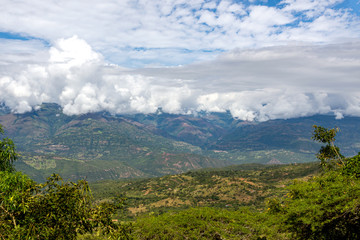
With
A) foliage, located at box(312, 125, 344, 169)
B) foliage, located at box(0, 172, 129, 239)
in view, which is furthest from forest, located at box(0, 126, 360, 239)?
foliage, located at box(312, 125, 344, 169)

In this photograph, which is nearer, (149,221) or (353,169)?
(353,169)

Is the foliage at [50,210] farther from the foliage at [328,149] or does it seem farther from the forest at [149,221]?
the foliage at [328,149]

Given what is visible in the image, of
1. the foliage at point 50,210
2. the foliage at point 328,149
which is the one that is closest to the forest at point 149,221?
the foliage at point 50,210

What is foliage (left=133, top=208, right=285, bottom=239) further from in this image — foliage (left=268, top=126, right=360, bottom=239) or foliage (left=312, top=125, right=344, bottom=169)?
foliage (left=312, top=125, right=344, bottom=169)

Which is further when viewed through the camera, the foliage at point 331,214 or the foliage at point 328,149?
the foliage at point 328,149

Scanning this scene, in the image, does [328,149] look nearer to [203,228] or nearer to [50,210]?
[203,228]

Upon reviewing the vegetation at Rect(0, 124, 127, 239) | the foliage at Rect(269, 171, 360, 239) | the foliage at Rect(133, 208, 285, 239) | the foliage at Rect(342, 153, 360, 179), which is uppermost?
the vegetation at Rect(0, 124, 127, 239)

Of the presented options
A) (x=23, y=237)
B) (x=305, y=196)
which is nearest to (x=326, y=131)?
(x=305, y=196)

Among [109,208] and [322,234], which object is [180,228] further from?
[109,208]

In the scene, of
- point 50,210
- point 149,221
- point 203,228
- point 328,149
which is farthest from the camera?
point 328,149

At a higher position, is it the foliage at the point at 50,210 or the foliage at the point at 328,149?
the foliage at the point at 50,210

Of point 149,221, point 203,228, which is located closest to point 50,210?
point 203,228

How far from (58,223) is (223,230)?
38.8 metres

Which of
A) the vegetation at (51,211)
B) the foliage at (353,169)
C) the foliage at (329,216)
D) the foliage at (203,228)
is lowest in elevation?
the foliage at (203,228)
